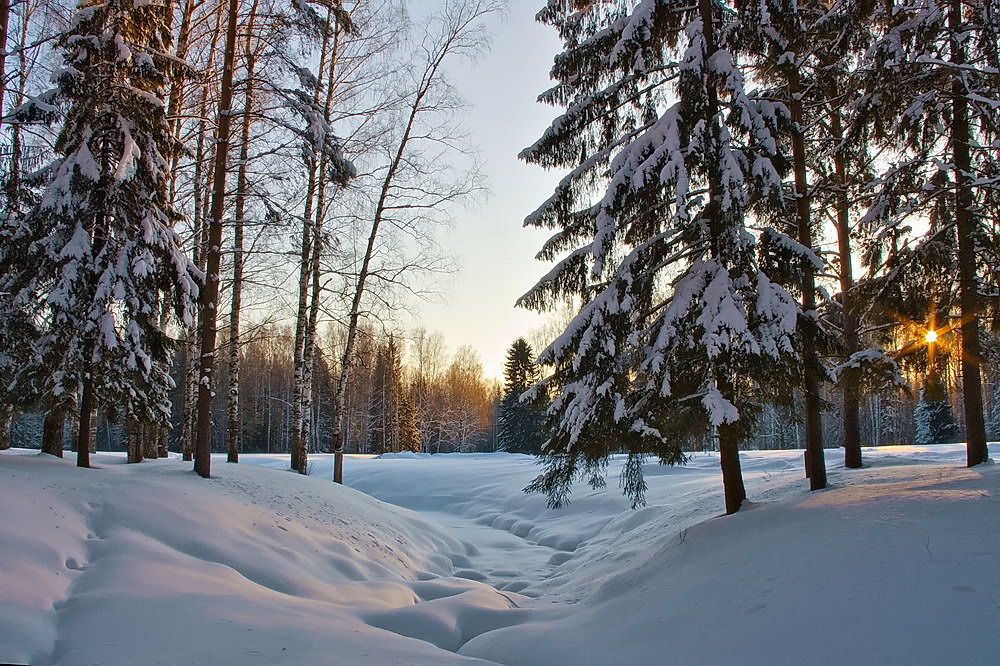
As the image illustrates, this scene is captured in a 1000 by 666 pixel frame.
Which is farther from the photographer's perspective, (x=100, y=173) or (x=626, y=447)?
(x=100, y=173)

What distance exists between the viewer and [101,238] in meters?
8.52

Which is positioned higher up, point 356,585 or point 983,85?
point 983,85

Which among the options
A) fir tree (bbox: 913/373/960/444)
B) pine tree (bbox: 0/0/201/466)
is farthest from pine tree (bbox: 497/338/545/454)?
pine tree (bbox: 0/0/201/466)

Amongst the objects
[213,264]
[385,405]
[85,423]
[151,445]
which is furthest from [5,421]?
[385,405]

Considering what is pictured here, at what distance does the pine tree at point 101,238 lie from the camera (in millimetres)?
8070

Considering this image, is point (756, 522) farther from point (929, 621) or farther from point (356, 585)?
point (356, 585)

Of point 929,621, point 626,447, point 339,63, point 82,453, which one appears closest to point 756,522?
point 626,447

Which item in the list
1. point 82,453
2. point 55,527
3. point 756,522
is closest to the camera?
point 55,527

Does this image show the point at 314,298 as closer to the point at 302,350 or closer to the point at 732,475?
the point at 302,350

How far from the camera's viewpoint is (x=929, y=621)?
3.41 m

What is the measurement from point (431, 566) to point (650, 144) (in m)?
6.99

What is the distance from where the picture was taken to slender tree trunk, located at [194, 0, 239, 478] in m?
8.81

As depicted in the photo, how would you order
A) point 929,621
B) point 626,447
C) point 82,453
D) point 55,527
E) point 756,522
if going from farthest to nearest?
point 82,453 < point 626,447 < point 756,522 < point 55,527 < point 929,621

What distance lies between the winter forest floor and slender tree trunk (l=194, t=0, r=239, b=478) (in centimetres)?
92
